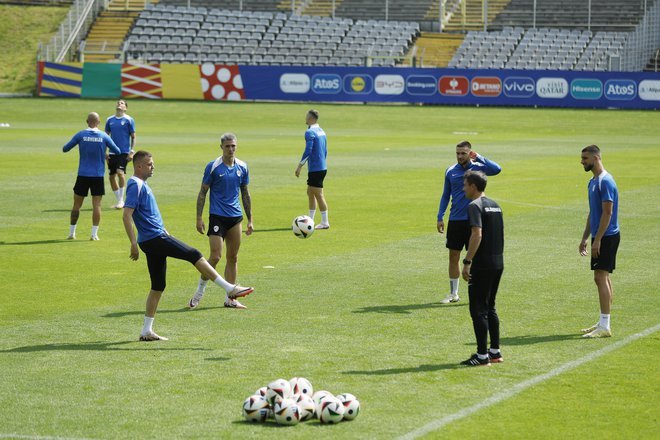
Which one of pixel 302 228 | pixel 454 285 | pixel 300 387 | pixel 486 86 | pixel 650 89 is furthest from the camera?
pixel 486 86

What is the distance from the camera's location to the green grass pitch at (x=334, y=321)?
9977 mm

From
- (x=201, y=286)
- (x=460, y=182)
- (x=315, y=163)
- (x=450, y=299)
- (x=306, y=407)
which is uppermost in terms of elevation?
(x=460, y=182)

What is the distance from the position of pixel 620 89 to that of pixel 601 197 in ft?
158

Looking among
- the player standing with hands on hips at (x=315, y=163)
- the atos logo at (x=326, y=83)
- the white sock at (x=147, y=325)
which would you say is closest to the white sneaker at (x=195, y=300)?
the white sock at (x=147, y=325)

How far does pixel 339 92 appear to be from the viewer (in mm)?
63750

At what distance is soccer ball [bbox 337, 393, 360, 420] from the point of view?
9.68 m

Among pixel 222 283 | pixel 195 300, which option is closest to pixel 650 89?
pixel 195 300

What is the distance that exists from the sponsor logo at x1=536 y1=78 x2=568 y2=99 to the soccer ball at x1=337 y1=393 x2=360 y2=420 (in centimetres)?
5281

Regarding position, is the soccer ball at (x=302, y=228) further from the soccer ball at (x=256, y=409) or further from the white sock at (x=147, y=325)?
the soccer ball at (x=256, y=409)

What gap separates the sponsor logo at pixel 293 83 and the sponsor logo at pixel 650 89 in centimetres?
1947

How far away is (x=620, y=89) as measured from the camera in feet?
194

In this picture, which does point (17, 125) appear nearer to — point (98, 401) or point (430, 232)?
point (430, 232)

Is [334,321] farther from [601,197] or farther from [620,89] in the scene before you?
[620,89]

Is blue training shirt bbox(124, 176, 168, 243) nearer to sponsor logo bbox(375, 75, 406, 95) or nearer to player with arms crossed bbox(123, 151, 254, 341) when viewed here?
player with arms crossed bbox(123, 151, 254, 341)
